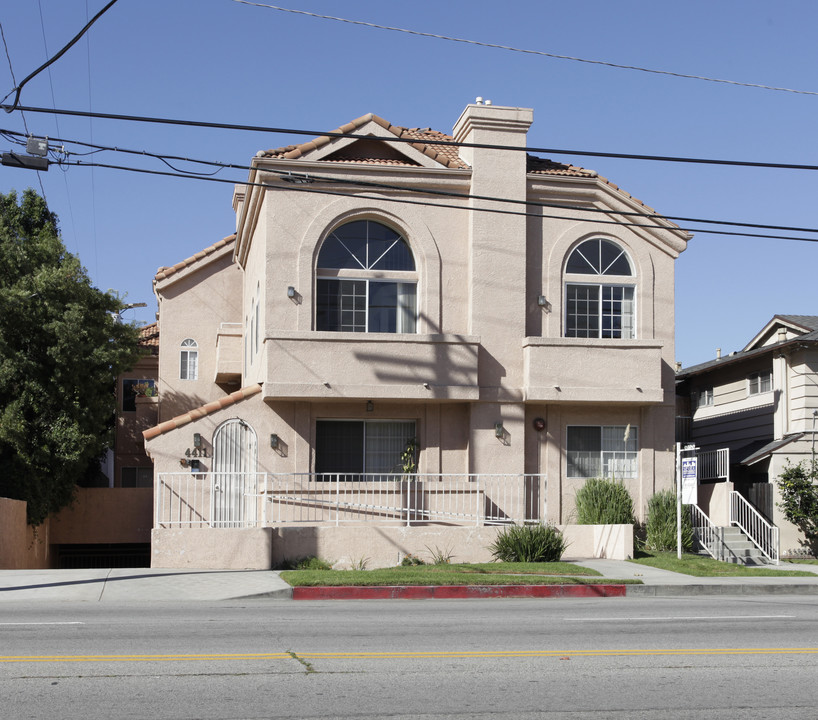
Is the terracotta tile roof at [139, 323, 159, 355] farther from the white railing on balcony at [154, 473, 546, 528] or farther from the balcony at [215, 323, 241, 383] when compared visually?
the white railing on balcony at [154, 473, 546, 528]

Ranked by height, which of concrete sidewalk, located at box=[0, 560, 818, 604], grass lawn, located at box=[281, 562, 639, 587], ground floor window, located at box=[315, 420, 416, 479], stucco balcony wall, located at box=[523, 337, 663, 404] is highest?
stucco balcony wall, located at box=[523, 337, 663, 404]

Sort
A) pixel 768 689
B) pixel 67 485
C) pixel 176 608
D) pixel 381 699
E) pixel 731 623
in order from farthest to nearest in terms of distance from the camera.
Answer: pixel 67 485 → pixel 176 608 → pixel 731 623 → pixel 768 689 → pixel 381 699

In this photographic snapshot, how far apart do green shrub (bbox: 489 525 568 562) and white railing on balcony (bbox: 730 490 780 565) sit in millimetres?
5200

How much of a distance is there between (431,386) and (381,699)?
13.5 metres

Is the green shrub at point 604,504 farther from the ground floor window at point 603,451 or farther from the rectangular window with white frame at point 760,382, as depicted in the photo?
the rectangular window with white frame at point 760,382

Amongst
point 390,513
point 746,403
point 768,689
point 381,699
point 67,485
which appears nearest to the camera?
point 381,699

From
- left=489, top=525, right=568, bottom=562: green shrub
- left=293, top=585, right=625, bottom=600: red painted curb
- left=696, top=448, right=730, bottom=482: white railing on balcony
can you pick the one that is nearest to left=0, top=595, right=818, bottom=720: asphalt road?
left=293, top=585, right=625, bottom=600: red painted curb

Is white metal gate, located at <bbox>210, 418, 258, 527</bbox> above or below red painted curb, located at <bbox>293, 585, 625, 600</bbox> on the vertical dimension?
above

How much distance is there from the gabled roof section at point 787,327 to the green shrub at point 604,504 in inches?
257

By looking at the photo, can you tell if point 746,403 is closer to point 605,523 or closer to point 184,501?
point 605,523

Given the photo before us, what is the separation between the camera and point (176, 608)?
44.1 feet

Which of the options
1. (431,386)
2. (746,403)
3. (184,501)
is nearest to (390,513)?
(431,386)

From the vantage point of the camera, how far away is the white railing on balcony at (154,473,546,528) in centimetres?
2027

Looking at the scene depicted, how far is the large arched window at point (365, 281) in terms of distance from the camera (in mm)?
21438
